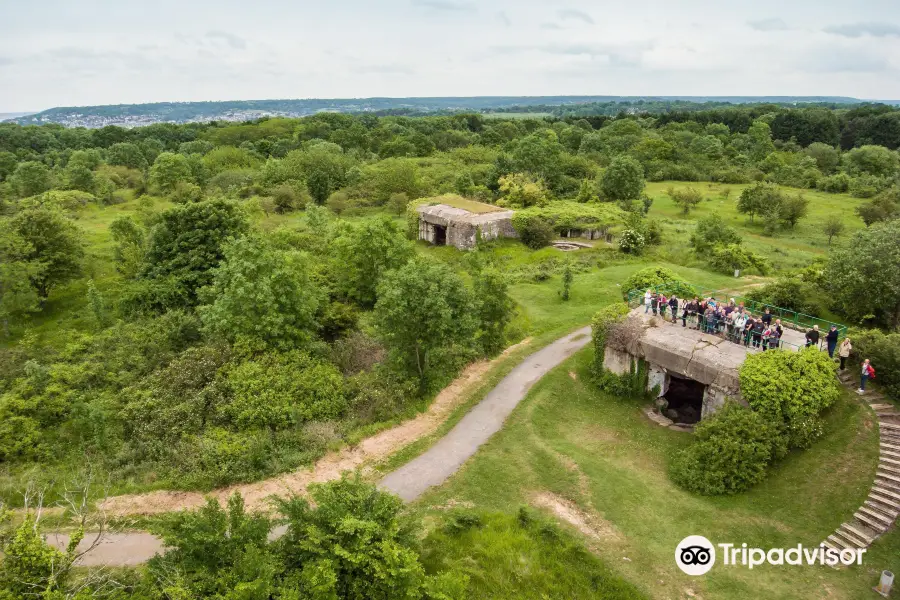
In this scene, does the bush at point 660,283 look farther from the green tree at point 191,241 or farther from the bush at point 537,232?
the green tree at point 191,241

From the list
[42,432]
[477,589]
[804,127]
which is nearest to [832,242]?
[477,589]

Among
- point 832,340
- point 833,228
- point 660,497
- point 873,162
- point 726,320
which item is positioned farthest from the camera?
point 873,162

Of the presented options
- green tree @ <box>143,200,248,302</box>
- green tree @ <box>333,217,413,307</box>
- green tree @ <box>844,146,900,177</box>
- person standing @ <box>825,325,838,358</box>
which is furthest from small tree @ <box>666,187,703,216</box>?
green tree @ <box>143,200,248,302</box>

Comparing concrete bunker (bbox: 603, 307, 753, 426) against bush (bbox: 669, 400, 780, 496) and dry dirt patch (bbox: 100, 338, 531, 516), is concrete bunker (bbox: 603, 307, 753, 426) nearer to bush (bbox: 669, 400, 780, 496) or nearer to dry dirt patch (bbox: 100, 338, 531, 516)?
bush (bbox: 669, 400, 780, 496)

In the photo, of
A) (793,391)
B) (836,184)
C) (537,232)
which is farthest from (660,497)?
(836,184)

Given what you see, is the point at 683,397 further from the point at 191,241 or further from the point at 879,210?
the point at 879,210

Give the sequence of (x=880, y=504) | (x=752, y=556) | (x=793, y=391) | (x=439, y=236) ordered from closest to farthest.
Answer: (x=752, y=556) → (x=880, y=504) → (x=793, y=391) → (x=439, y=236)
